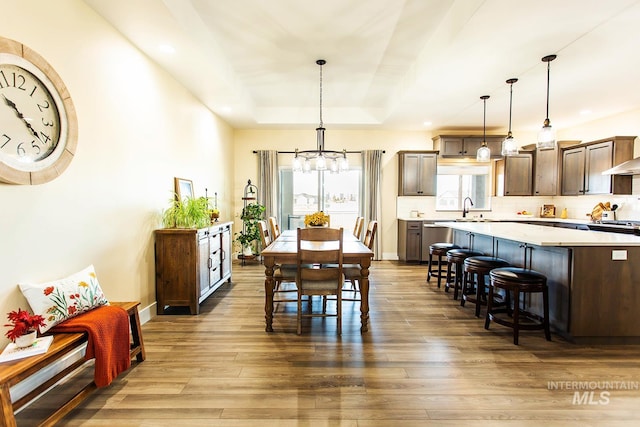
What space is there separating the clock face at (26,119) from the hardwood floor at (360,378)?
159 centimetres

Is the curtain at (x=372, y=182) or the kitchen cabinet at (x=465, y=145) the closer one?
the kitchen cabinet at (x=465, y=145)

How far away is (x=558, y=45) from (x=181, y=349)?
14.9ft

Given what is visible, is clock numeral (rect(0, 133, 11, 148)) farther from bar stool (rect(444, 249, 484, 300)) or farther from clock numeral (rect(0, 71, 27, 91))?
bar stool (rect(444, 249, 484, 300))

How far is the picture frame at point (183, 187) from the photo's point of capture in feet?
12.4

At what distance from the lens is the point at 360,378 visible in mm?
2189

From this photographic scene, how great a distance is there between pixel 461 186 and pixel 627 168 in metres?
2.61

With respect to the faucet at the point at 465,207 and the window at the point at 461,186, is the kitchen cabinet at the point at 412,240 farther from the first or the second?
the faucet at the point at 465,207

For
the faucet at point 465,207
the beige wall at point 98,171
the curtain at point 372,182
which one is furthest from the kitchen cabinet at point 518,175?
the beige wall at point 98,171

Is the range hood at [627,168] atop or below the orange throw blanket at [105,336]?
atop

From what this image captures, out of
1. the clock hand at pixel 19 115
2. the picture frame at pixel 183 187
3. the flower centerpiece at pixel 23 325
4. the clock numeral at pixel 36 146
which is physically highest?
the clock hand at pixel 19 115

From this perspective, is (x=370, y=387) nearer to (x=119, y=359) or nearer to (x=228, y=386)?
(x=228, y=386)

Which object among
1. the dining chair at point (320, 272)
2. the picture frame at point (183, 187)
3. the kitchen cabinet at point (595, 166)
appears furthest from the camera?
the kitchen cabinet at point (595, 166)

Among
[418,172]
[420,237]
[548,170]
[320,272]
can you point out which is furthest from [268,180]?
[548,170]

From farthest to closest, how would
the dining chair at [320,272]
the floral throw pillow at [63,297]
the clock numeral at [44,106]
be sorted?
the dining chair at [320,272]
the clock numeral at [44,106]
the floral throw pillow at [63,297]
